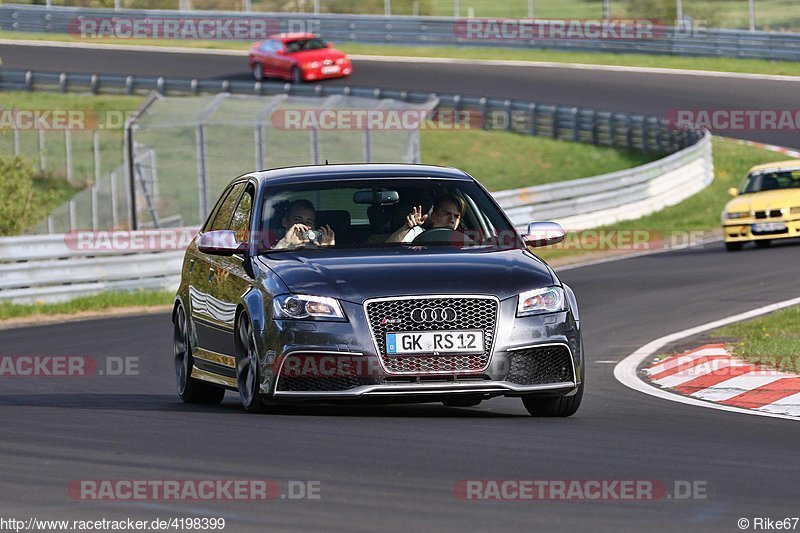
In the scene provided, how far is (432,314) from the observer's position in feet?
29.9

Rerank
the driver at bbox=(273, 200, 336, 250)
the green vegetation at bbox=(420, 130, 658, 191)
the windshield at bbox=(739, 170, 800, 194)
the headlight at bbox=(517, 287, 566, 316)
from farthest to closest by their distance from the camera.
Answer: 1. the green vegetation at bbox=(420, 130, 658, 191)
2. the windshield at bbox=(739, 170, 800, 194)
3. the driver at bbox=(273, 200, 336, 250)
4. the headlight at bbox=(517, 287, 566, 316)

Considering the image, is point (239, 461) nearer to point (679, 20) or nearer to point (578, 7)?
point (679, 20)

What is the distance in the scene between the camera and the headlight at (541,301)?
9273mm

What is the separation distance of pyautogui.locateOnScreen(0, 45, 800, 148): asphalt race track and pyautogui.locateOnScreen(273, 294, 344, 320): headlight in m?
32.5

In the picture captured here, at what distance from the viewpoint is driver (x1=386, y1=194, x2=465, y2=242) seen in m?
10.1

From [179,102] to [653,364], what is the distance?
16255mm

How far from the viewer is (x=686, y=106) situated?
44.1 m

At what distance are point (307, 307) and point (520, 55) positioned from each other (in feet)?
157

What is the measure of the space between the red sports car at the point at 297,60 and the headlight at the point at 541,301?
42936 mm

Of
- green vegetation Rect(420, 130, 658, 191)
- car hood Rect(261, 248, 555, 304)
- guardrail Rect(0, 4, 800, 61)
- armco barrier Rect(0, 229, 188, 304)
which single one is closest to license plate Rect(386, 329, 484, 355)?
car hood Rect(261, 248, 555, 304)

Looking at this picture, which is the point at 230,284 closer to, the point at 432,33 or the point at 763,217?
the point at 763,217

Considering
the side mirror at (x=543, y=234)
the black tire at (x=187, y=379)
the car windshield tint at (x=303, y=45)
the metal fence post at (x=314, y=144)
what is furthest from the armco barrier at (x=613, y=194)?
the car windshield tint at (x=303, y=45)

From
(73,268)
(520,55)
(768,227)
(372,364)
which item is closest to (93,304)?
(73,268)

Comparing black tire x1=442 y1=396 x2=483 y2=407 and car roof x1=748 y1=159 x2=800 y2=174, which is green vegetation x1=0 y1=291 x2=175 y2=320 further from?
A: black tire x1=442 y1=396 x2=483 y2=407
